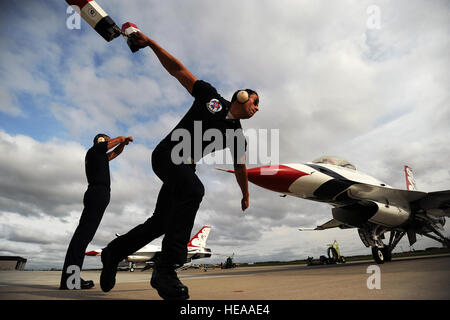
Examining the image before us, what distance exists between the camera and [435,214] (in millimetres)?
9703

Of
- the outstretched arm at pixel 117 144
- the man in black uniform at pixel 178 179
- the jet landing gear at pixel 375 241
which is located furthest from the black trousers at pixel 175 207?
the jet landing gear at pixel 375 241

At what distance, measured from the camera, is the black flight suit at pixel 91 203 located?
3.06 metres

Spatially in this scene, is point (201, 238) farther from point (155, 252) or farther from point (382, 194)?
point (382, 194)

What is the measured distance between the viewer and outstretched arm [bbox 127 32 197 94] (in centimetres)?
207

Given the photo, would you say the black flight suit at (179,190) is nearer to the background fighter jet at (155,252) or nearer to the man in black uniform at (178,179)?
the man in black uniform at (178,179)

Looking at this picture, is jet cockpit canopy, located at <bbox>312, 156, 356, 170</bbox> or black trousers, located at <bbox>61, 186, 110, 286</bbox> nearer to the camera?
black trousers, located at <bbox>61, 186, 110, 286</bbox>

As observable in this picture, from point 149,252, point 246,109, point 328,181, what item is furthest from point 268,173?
point 149,252

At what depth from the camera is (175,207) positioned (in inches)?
74.4

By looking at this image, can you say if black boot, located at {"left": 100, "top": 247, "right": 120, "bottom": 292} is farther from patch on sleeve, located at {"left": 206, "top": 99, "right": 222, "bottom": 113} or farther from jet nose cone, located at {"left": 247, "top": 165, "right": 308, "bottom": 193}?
jet nose cone, located at {"left": 247, "top": 165, "right": 308, "bottom": 193}

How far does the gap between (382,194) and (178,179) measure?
334 inches

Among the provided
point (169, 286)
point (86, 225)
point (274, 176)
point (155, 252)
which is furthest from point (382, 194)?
point (155, 252)

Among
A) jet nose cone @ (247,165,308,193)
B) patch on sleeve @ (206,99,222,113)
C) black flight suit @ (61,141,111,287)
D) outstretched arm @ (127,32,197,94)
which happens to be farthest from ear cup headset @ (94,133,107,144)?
jet nose cone @ (247,165,308,193)
